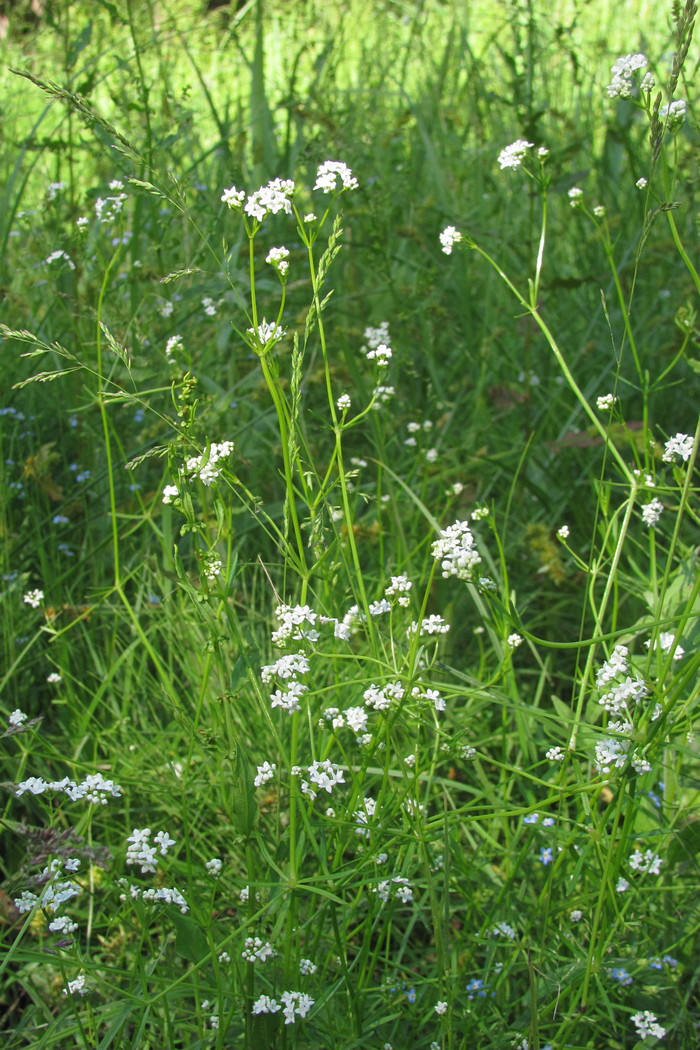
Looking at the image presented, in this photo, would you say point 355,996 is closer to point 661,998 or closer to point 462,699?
point 661,998

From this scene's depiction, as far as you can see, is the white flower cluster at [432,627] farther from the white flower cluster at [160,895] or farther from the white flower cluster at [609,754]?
the white flower cluster at [160,895]

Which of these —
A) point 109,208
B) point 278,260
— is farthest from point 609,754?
point 109,208

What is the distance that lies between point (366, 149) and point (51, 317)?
47.8 inches

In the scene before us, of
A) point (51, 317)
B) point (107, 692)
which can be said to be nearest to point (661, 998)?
point (107, 692)

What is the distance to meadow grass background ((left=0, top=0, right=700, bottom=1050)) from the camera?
3.75 ft

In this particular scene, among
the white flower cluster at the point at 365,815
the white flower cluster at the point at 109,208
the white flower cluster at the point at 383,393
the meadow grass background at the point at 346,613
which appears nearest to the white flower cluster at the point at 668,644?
the meadow grass background at the point at 346,613

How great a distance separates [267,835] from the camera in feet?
4.89

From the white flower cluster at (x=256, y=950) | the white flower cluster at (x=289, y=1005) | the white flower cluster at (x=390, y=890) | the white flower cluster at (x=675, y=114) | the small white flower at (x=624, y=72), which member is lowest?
the white flower cluster at (x=289, y=1005)

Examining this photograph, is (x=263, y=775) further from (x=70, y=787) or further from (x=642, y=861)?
(x=642, y=861)

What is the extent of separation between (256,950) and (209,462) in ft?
1.85

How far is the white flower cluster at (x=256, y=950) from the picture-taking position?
3.66 feet

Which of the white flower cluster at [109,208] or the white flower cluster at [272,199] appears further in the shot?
the white flower cluster at [109,208]

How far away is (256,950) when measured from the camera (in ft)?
3.68

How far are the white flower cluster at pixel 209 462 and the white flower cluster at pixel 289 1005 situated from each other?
0.58 metres
